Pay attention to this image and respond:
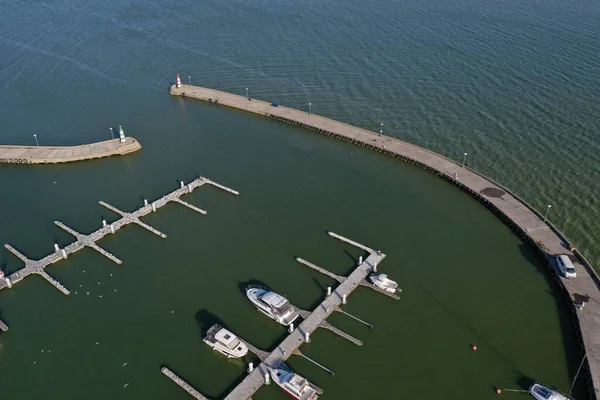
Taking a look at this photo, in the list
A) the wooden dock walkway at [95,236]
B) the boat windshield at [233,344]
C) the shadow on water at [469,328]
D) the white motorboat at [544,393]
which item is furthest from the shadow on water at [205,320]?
the white motorboat at [544,393]

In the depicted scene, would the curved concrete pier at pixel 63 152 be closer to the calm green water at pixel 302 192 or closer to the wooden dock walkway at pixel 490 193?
the calm green water at pixel 302 192

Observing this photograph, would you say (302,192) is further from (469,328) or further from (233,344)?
(469,328)

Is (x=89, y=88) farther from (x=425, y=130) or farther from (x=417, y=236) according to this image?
(x=417, y=236)

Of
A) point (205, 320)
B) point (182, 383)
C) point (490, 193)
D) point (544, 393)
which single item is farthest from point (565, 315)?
point (182, 383)

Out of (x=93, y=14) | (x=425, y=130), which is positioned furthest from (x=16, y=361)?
(x=93, y=14)

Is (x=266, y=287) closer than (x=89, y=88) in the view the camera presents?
Yes

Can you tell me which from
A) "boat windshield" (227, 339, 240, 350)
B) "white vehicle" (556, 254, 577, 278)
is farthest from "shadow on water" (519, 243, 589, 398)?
"boat windshield" (227, 339, 240, 350)

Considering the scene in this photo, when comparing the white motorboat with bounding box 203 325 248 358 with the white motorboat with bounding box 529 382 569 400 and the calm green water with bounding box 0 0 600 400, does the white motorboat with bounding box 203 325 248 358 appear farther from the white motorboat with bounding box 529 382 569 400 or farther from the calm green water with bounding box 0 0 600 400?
the white motorboat with bounding box 529 382 569 400
